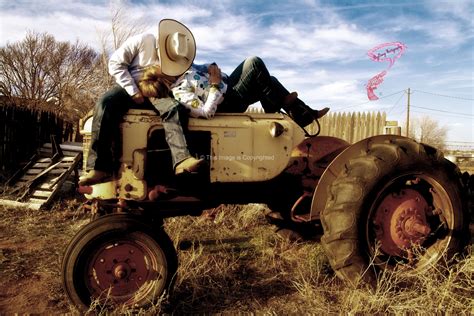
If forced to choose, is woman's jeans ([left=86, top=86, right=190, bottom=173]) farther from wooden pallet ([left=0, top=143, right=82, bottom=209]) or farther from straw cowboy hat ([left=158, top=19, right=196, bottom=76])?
wooden pallet ([left=0, top=143, right=82, bottom=209])

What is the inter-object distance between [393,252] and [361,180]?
0.73 meters

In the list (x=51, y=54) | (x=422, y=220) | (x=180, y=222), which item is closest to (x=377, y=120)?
(x=180, y=222)

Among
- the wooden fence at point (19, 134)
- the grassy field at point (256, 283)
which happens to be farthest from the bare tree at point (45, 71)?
the grassy field at point (256, 283)

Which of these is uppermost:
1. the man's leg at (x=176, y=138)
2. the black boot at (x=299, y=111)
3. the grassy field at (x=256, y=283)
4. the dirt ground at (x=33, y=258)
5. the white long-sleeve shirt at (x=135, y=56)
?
the white long-sleeve shirt at (x=135, y=56)

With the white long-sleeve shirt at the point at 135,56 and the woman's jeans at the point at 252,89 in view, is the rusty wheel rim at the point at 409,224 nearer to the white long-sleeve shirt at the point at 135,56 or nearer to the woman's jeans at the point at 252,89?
the woman's jeans at the point at 252,89

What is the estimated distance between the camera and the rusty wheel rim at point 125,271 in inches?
109

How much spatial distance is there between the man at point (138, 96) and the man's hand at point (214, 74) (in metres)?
0.19

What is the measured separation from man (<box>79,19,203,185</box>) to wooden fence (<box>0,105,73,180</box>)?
286 inches

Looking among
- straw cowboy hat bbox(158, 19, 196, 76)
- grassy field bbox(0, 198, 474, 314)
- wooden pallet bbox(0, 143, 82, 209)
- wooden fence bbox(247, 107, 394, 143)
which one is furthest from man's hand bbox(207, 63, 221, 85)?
wooden fence bbox(247, 107, 394, 143)

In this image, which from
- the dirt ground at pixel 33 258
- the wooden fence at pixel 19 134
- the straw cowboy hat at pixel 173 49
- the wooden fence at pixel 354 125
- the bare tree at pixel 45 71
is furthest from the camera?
the bare tree at pixel 45 71

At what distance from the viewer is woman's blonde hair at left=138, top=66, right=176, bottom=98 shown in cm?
312

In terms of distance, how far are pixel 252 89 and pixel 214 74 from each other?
446 millimetres

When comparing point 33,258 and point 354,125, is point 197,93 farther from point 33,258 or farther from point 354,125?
point 354,125

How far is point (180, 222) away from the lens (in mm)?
5688
